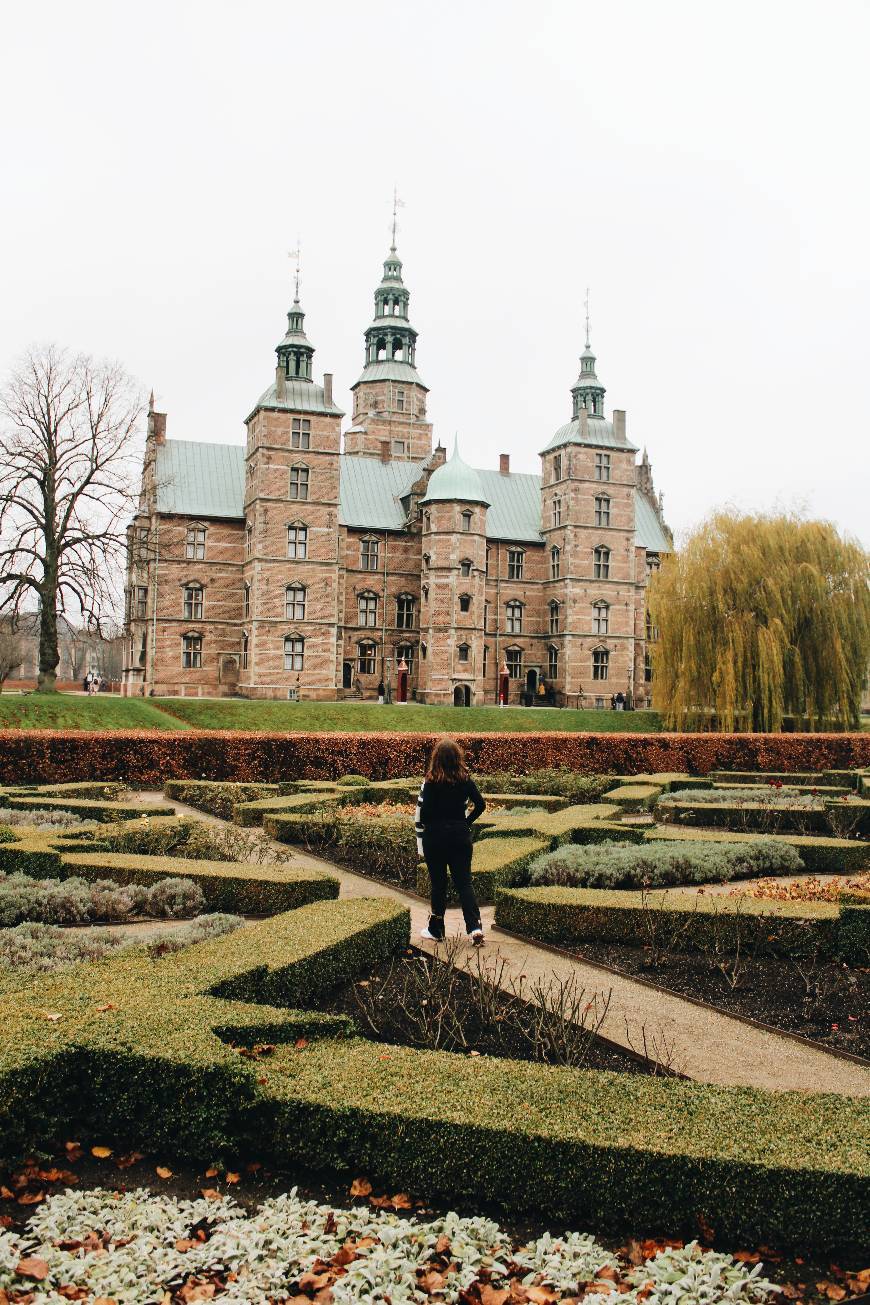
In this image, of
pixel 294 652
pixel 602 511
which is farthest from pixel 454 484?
pixel 294 652

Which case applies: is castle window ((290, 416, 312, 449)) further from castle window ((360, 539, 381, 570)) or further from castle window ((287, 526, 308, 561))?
castle window ((360, 539, 381, 570))

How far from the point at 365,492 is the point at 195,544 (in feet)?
31.8

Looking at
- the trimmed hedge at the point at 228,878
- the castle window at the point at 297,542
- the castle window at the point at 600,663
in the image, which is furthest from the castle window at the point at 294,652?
the trimmed hedge at the point at 228,878

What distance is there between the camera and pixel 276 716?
112 feet

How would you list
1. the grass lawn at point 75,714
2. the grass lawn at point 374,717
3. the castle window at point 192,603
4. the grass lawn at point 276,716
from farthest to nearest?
the castle window at point 192,603
the grass lawn at point 374,717
the grass lawn at point 276,716
the grass lawn at point 75,714

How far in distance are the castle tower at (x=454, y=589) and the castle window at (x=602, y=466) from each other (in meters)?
6.84

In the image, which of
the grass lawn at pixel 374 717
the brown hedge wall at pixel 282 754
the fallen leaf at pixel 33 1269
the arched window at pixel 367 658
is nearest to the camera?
the fallen leaf at pixel 33 1269

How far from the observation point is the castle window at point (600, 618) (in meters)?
52.0

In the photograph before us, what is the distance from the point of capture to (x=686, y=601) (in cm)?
3350

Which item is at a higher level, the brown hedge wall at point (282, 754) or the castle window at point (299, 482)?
the castle window at point (299, 482)

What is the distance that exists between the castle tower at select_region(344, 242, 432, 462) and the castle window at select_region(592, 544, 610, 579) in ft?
48.1

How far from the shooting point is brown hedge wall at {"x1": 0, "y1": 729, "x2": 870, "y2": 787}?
1972 cm

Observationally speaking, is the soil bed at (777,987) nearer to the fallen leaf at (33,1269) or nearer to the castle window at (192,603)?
the fallen leaf at (33,1269)

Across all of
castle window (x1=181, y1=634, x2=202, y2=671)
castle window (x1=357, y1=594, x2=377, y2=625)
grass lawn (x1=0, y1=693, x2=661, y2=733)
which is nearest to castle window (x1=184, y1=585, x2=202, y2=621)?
castle window (x1=181, y1=634, x2=202, y2=671)
